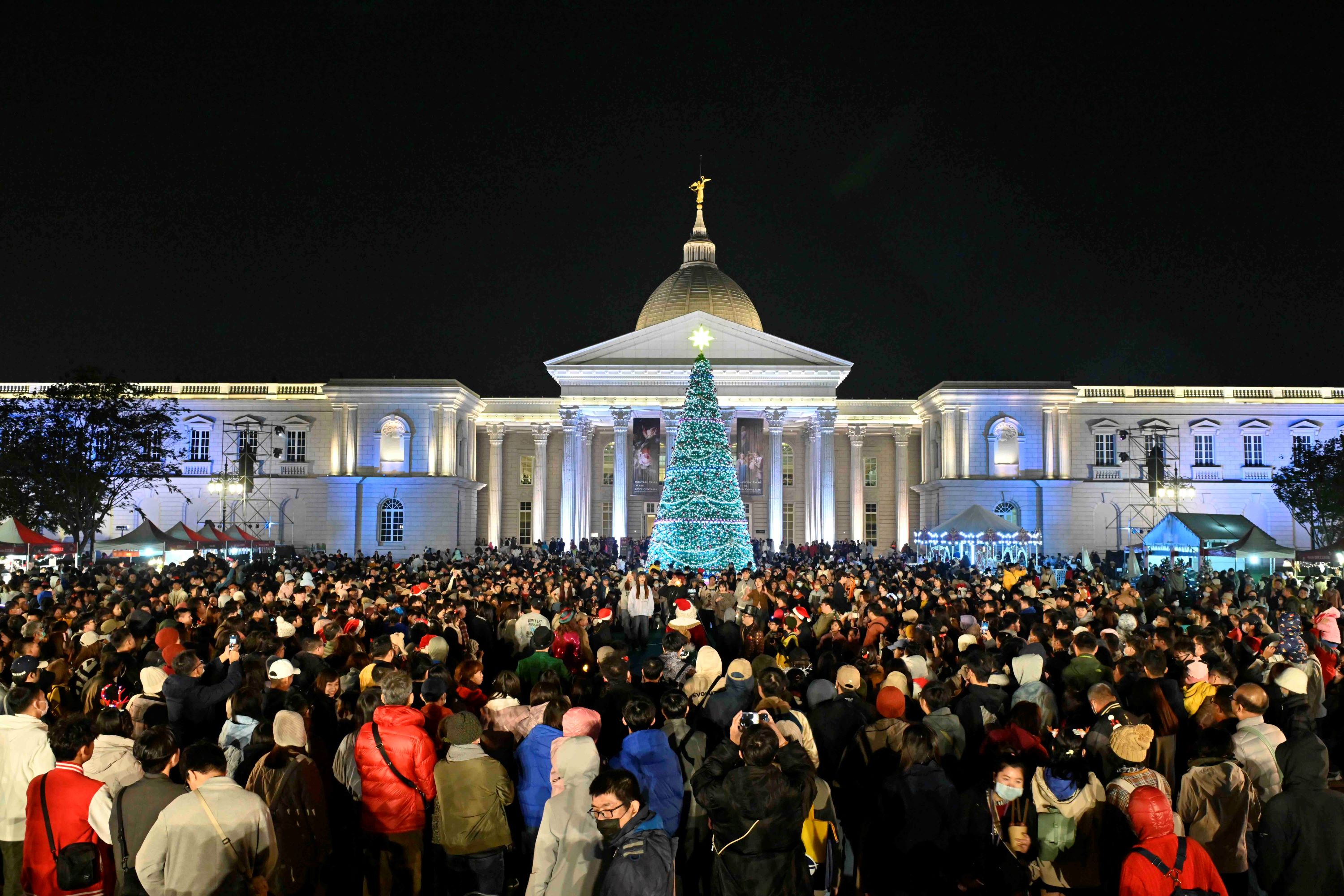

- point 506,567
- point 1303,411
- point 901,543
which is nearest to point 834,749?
point 506,567

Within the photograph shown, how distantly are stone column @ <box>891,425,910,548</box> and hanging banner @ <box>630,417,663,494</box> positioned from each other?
51.7ft

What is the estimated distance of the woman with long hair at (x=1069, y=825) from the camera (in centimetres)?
611

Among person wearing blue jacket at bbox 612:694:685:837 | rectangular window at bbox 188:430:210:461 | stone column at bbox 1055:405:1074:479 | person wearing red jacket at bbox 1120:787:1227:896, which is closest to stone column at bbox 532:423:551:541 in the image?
rectangular window at bbox 188:430:210:461

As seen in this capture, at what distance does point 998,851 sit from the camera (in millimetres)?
6387

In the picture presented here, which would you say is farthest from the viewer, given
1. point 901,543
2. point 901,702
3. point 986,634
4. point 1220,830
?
point 901,543

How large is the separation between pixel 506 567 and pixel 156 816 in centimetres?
1947

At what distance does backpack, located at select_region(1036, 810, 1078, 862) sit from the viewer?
6.12 metres

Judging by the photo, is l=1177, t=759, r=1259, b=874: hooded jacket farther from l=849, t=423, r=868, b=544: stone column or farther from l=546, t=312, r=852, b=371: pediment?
l=849, t=423, r=868, b=544: stone column

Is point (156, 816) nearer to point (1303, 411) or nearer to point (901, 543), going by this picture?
point (901, 543)

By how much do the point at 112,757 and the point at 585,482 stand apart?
47.7m

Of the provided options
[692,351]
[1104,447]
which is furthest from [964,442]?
[692,351]

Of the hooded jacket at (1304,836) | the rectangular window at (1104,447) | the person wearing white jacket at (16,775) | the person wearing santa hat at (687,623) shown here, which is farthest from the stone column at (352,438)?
the hooded jacket at (1304,836)

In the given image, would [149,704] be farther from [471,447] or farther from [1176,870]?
[471,447]

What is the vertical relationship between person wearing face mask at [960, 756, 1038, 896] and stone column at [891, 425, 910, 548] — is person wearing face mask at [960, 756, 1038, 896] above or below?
below
